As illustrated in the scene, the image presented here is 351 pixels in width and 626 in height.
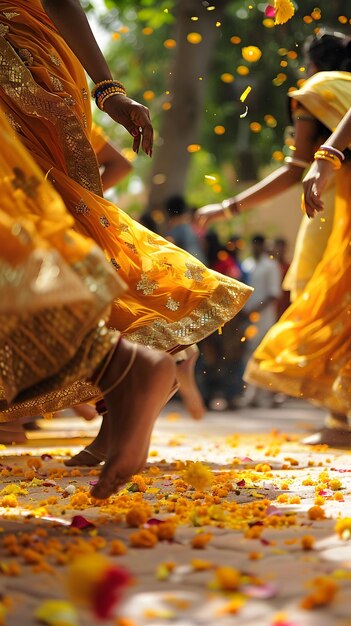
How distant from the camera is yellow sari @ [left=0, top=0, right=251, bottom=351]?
3.76 meters

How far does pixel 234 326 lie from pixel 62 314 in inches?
319

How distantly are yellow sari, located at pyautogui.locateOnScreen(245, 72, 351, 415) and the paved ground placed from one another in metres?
0.85

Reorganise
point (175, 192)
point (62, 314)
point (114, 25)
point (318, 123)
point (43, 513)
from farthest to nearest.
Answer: point (114, 25) → point (175, 192) → point (318, 123) → point (43, 513) → point (62, 314)

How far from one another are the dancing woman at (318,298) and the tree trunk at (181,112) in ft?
24.7

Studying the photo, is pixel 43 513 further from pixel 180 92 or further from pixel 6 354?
pixel 180 92

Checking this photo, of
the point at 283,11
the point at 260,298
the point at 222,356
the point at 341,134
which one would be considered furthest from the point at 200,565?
the point at 260,298

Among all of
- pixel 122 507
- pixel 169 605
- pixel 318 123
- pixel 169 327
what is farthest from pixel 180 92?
pixel 169 605

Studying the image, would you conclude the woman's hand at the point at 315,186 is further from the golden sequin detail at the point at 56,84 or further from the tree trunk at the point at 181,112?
the tree trunk at the point at 181,112

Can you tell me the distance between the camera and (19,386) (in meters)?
2.82

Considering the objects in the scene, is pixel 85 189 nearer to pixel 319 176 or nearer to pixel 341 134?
pixel 319 176

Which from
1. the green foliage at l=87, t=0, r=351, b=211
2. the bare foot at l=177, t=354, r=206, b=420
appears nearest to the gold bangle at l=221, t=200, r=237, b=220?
the bare foot at l=177, t=354, r=206, b=420

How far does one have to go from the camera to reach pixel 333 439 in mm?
5605

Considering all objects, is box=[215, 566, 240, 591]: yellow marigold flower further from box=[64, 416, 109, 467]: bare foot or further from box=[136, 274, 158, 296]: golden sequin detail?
box=[64, 416, 109, 467]: bare foot

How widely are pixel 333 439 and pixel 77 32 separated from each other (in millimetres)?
2781
